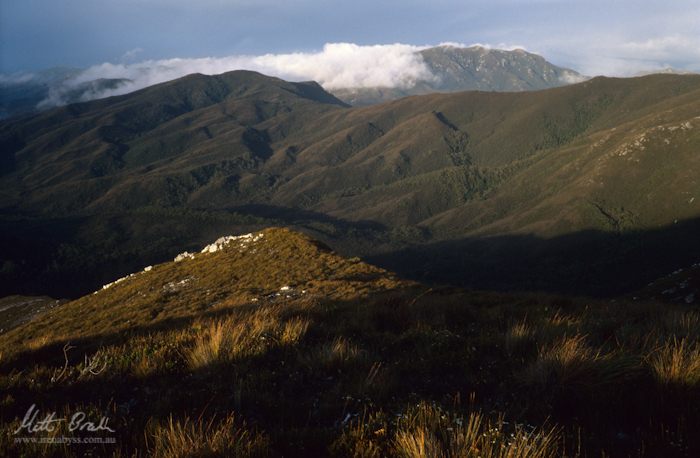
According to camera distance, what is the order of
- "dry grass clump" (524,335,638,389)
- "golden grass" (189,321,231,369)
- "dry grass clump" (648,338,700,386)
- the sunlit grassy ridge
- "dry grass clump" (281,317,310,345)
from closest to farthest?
the sunlit grassy ridge, "dry grass clump" (648,338,700,386), "dry grass clump" (524,335,638,389), "golden grass" (189,321,231,369), "dry grass clump" (281,317,310,345)

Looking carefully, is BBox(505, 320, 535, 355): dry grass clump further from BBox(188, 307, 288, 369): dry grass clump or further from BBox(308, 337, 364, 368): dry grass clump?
BBox(188, 307, 288, 369): dry grass clump

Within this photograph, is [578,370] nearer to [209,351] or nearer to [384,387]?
[384,387]

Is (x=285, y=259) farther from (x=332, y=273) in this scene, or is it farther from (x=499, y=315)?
(x=499, y=315)

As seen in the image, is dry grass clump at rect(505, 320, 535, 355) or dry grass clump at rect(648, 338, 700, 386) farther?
dry grass clump at rect(505, 320, 535, 355)

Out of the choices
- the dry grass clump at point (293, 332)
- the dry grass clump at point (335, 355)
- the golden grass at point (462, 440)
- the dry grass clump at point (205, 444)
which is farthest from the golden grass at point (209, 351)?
the golden grass at point (462, 440)

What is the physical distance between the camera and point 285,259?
39.7 metres

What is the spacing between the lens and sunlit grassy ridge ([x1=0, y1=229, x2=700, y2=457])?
4.82 meters

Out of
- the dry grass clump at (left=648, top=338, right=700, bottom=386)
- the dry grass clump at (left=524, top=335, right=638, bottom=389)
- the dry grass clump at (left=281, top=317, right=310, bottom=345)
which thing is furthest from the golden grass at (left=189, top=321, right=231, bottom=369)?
the dry grass clump at (left=648, top=338, right=700, bottom=386)

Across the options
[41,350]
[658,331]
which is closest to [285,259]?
[41,350]

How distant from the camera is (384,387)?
633 centimetres

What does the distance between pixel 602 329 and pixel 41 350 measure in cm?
1218

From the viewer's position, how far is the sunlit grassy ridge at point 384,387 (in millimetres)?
4824

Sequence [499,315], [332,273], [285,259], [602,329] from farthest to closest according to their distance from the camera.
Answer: [285,259] < [332,273] < [499,315] < [602,329]

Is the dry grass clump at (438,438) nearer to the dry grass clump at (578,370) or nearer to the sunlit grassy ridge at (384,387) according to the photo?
the sunlit grassy ridge at (384,387)
